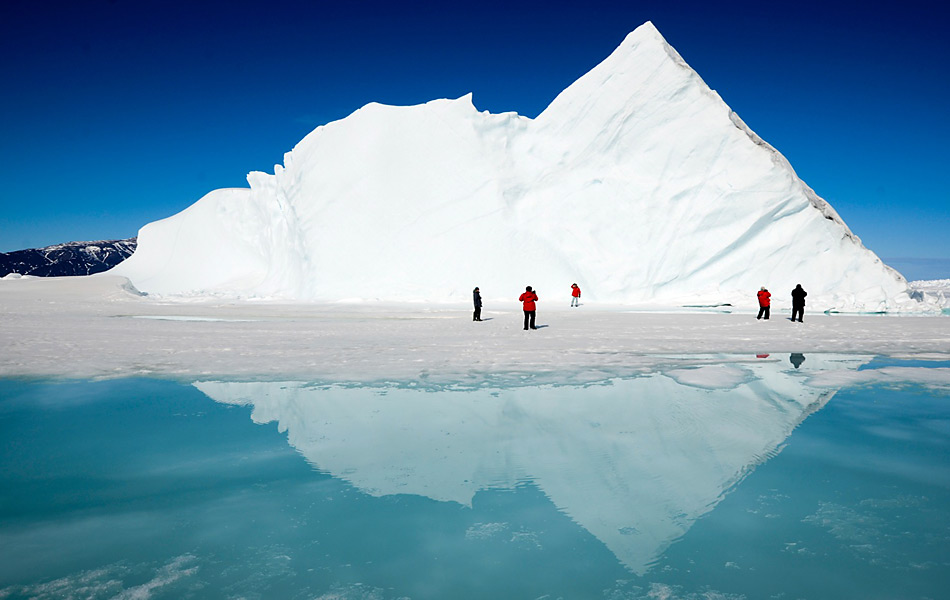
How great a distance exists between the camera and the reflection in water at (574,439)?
3104 mm

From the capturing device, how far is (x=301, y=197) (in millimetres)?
30672

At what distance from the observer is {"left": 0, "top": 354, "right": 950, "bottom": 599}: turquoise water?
2328mm

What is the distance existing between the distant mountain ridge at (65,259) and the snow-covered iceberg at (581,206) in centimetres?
9817

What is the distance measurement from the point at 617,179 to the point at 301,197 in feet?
50.7

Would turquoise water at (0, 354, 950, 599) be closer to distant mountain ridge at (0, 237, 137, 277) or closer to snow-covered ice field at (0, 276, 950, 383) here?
snow-covered ice field at (0, 276, 950, 383)

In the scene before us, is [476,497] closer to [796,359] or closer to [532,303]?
[796,359]

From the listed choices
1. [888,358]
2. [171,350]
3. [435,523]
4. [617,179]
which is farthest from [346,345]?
[617,179]

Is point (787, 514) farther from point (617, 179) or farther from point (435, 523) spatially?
point (617, 179)

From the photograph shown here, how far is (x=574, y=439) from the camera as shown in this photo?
4188mm

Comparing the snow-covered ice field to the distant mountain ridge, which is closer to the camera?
the snow-covered ice field

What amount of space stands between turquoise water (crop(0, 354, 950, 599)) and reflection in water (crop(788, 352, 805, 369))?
7.35 ft

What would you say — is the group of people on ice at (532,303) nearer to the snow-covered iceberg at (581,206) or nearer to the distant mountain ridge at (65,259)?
the snow-covered iceberg at (581,206)

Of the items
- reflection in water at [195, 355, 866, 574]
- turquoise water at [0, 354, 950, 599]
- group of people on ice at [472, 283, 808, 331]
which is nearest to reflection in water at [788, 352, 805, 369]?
reflection in water at [195, 355, 866, 574]

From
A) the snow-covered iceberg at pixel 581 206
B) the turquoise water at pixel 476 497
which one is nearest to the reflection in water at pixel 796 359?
the turquoise water at pixel 476 497
